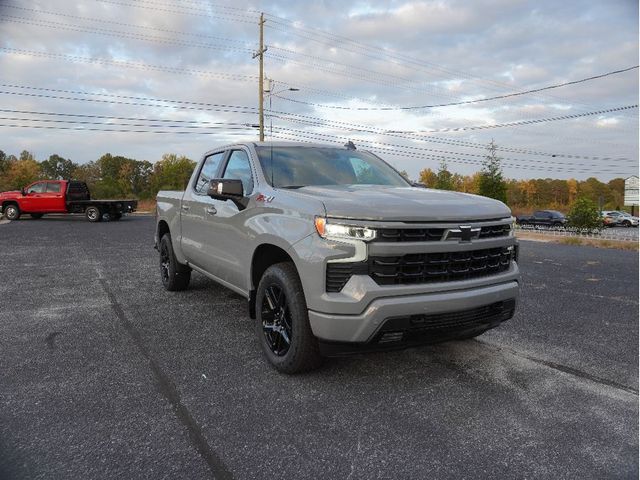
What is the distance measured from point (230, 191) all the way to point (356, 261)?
143 centimetres

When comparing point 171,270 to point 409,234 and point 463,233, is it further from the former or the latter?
point 463,233

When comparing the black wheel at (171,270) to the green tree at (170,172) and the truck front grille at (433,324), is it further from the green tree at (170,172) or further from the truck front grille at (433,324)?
the green tree at (170,172)

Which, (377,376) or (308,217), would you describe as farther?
(377,376)

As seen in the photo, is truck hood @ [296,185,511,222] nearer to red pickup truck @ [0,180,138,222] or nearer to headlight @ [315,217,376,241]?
headlight @ [315,217,376,241]

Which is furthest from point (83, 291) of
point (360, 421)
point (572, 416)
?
point (572, 416)

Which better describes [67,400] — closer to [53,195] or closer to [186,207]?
[186,207]

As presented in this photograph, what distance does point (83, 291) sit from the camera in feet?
21.3

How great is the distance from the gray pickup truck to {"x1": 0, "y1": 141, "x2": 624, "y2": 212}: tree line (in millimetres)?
50065

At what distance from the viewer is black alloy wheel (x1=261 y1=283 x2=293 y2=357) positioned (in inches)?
138

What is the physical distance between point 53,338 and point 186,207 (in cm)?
195

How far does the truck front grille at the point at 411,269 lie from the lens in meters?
2.97

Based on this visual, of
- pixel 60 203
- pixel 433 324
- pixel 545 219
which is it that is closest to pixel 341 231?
pixel 433 324

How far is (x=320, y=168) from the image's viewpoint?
14.4 ft

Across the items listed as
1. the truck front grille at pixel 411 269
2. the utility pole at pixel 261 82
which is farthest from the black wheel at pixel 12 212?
the truck front grille at pixel 411 269
